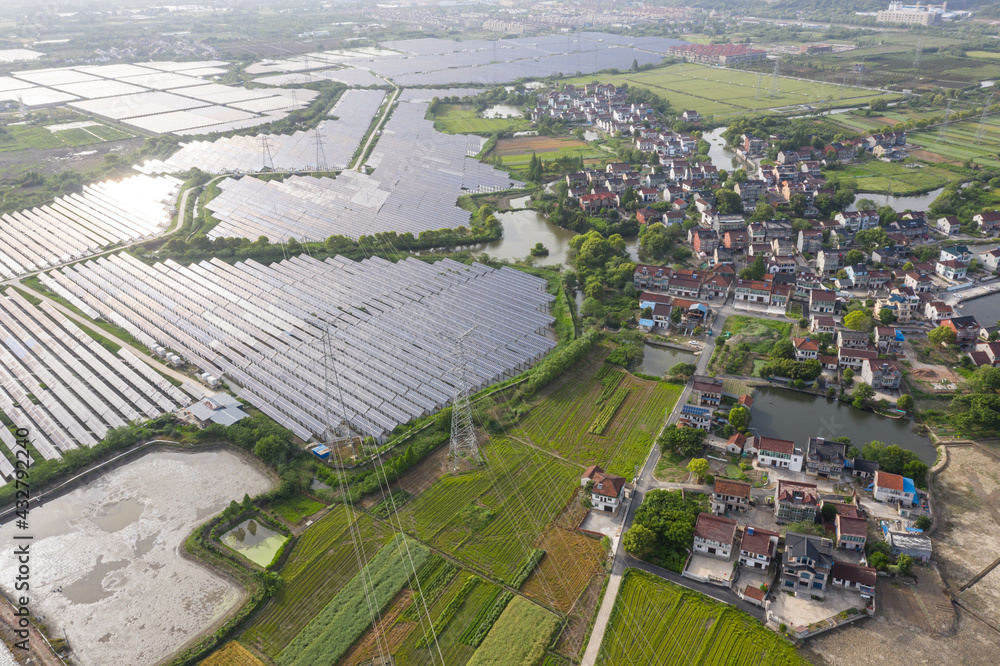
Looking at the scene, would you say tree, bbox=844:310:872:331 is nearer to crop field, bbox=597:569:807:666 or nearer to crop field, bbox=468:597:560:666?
crop field, bbox=597:569:807:666

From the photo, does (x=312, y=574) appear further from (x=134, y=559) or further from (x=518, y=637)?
(x=518, y=637)

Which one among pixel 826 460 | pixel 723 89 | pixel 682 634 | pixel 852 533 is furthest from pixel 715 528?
pixel 723 89

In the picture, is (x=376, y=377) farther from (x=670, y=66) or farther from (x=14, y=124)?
(x=670, y=66)

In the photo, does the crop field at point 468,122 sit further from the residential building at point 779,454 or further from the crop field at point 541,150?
the residential building at point 779,454

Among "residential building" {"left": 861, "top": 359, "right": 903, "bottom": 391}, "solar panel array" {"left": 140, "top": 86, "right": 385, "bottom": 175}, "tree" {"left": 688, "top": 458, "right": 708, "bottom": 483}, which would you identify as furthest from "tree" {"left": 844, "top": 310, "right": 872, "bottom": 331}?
"solar panel array" {"left": 140, "top": 86, "right": 385, "bottom": 175}

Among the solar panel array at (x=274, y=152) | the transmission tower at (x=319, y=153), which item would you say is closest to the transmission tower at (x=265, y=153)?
the solar panel array at (x=274, y=152)
